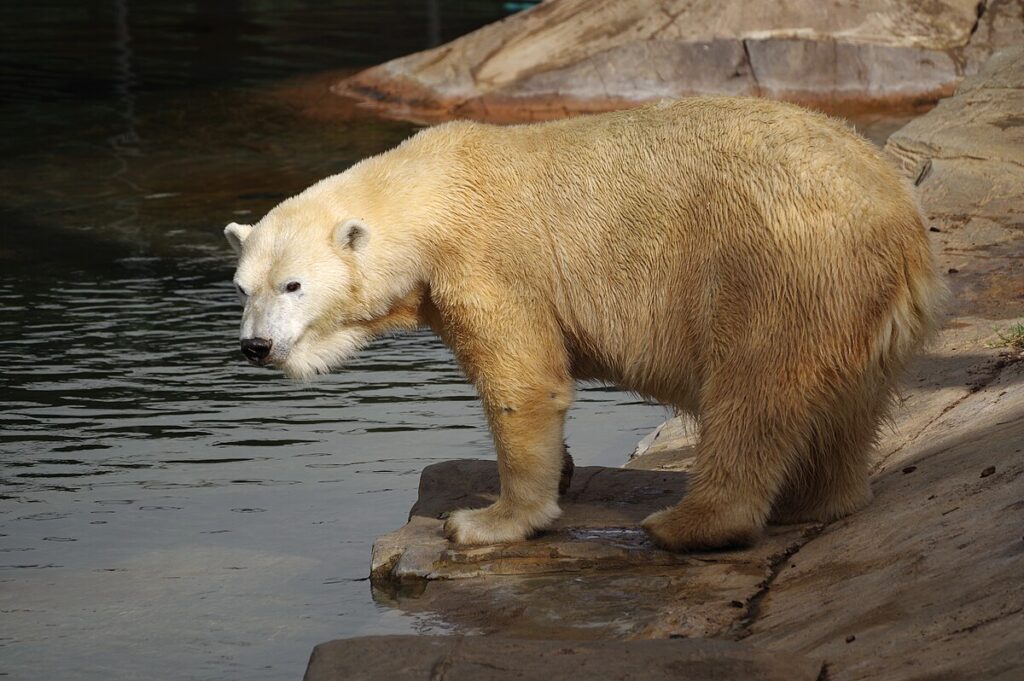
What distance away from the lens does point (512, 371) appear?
4668 mm

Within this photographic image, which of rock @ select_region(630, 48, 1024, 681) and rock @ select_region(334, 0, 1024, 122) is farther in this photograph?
rock @ select_region(334, 0, 1024, 122)

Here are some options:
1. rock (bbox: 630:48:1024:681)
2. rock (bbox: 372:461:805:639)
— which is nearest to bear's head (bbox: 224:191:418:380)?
rock (bbox: 372:461:805:639)

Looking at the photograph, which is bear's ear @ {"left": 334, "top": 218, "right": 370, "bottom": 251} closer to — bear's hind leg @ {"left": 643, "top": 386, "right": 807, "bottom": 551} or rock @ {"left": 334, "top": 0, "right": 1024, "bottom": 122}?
bear's hind leg @ {"left": 643, "top": 386, "right": 807, "bottom": 551}

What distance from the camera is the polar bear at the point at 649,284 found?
426 centimetres

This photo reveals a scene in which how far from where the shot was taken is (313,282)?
4609mm

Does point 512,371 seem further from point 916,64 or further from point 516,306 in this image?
point 916,64

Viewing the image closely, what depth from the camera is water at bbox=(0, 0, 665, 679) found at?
4.76 meters

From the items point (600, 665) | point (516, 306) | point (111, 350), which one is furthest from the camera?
point (111, 350)

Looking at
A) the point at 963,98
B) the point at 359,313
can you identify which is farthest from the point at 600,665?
the point at 963,98

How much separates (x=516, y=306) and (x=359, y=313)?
0.53 meters

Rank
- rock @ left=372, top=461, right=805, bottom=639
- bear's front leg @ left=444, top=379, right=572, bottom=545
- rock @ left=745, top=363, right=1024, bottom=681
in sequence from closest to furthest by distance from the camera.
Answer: rock @ left=745, top=363, right=1024, bottom=681
rock @ left=372, top=461, right=805, bottom=639
bear's front leg @ left=444, top=379, right=572, bottom=545

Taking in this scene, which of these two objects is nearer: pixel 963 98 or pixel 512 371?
pixel 512 371

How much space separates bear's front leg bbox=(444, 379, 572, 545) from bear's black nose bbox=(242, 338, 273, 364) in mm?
716

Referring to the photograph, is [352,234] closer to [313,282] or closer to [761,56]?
[313,282]
